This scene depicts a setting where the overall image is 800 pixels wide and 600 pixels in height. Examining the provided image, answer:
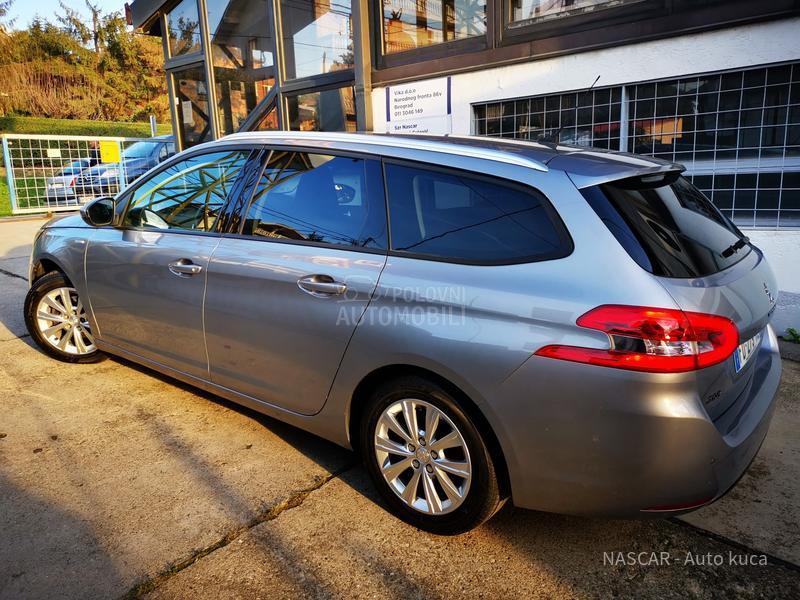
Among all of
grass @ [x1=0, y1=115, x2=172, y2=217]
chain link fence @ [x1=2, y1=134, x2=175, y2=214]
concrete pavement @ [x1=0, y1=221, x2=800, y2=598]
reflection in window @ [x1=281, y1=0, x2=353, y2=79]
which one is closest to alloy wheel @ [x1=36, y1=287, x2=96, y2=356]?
concrete pavement @ [x1=0, y1=221, x2=800, y2=598]

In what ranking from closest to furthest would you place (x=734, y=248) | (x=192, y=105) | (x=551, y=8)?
1. (x=734, y=248)
2. (x=551, y=8)
3. (x=192, y=105)

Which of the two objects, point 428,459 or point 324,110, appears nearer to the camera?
point 428,459

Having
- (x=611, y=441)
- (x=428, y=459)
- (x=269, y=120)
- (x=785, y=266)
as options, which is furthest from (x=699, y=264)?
(x=269, y=120)

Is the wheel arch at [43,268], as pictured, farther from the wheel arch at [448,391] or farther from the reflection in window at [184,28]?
the reflection in window at [184,28]

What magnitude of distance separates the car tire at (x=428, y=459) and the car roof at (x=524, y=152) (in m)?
0.97

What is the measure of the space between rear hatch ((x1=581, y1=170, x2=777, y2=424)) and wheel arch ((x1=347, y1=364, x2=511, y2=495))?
75 cm

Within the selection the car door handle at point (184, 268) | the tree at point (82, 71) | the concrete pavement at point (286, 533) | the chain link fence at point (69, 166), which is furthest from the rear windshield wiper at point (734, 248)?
the tree at point (82, 71)

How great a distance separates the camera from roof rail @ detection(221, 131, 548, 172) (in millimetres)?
2388

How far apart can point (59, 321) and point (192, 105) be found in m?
6.38

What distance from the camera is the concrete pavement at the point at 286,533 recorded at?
222 cm

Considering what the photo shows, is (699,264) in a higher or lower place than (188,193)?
lower

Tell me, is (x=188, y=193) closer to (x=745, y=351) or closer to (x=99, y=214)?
(x=99, y=214)

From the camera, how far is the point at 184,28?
9.72 m

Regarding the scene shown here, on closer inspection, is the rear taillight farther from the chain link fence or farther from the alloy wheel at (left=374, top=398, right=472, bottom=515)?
the chain link fence
